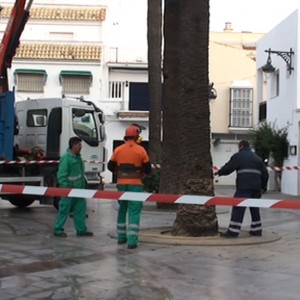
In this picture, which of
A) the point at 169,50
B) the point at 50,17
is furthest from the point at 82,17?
the point at 169,50

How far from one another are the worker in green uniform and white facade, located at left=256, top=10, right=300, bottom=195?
48.9ft

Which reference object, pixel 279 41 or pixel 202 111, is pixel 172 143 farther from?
pixel 279 41

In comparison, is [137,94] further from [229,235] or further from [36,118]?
[229,235]

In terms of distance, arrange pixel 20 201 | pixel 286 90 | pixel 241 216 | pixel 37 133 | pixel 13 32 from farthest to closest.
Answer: pixel 286 90, pixel 20 201, pixel 37 133, pixel 13 32, pixel 241 216

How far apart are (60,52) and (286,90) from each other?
15.0 m

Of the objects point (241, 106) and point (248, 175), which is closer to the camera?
point (248, 175)

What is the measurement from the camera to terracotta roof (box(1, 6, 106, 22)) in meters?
37.3

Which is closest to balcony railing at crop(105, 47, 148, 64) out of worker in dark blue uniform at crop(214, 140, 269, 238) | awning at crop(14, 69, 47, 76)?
awning at crop(14, 69, 47, 76)

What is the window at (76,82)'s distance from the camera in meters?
35.9

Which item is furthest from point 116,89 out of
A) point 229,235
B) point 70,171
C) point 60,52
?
point 229,235

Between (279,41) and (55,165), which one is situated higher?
(279,41)

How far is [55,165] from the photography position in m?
16.0

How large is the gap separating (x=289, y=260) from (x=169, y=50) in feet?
25.6

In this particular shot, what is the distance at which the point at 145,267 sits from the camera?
857 cm
